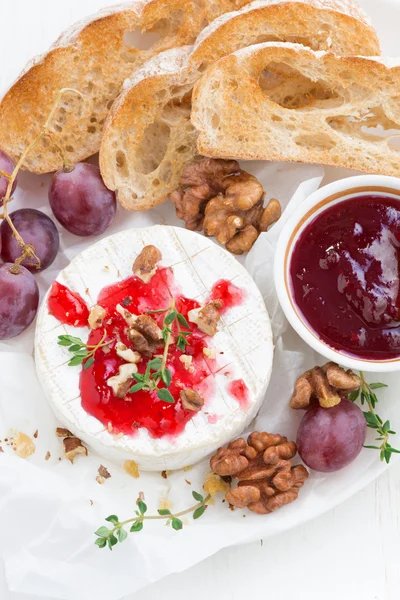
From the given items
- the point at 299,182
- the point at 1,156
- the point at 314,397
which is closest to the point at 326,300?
the point at 314,397

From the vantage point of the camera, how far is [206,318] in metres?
2.48

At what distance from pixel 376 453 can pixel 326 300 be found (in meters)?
0.50

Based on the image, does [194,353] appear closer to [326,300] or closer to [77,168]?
[326,300]

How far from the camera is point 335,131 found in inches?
105

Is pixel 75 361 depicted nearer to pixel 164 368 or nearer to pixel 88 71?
pixel 164 368

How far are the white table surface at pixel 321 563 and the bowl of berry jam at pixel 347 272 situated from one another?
1.75 ft

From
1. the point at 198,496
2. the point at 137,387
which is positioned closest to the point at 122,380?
the point at 137,387

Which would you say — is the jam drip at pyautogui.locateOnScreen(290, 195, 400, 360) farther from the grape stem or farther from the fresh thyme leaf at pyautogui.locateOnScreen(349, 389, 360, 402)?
the grape stem

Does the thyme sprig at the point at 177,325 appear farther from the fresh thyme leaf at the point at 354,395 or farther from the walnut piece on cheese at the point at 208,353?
the fresh thyme leaf at the point at 354,395

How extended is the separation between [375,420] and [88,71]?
1.36 meters

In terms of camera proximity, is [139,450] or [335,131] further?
[335,131]

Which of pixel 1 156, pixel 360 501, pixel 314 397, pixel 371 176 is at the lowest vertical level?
pixel 360 501

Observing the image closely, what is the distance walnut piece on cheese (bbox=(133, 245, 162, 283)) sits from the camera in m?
2.55

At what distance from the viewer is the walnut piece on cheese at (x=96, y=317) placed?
8.21 feet
